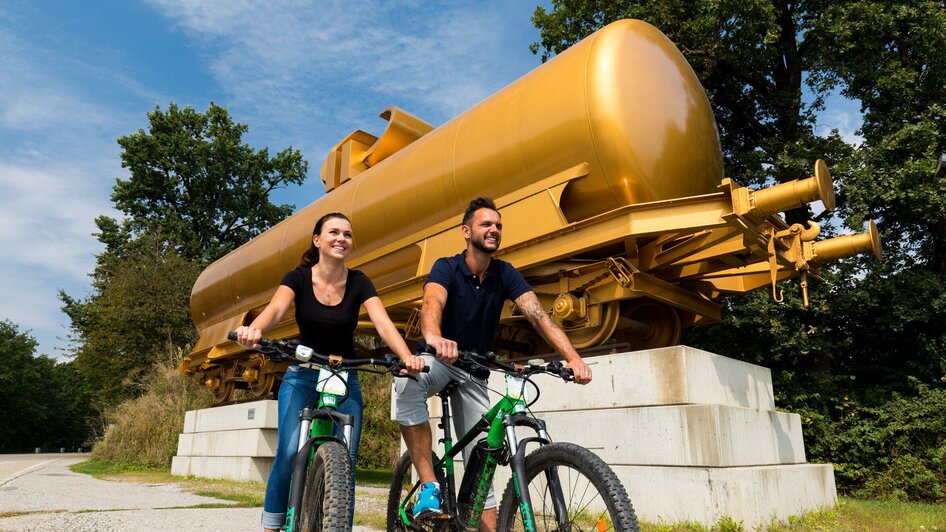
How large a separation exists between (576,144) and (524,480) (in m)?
3.80

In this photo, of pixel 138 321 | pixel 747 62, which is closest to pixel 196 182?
pixel 138 321

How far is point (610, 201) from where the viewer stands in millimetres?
5812

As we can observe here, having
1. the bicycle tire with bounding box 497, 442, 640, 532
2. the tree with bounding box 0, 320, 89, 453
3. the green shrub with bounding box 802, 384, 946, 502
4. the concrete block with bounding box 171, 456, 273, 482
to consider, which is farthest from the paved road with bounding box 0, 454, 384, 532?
the tree with bounding box 0, 320, 89, 453

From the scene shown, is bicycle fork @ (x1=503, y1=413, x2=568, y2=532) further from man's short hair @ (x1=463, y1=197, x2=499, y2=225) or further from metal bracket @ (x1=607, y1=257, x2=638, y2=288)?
metal bracket @ (x1=607, y1=257, x2=638, y2=288)

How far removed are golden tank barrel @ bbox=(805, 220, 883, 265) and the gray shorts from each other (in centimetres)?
358

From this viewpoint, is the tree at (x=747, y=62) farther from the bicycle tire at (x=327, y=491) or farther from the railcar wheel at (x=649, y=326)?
the bicycle tire at (x=327, y=491)

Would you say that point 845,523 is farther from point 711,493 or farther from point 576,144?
point 576,144

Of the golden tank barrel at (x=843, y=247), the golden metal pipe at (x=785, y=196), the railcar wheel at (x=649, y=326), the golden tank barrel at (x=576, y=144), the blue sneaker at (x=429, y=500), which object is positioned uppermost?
the golden tank barrel at (x=576, y=144)

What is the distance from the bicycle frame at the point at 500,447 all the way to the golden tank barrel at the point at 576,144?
3.22 meters

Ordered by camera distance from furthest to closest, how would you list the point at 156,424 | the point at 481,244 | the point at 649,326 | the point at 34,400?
the point at 34,400 < the point at 156,424 < the point at 649,326 < the point at 481,244

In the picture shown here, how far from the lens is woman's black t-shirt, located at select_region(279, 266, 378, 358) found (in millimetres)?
3117

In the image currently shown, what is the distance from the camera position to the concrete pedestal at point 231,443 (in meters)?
10.4

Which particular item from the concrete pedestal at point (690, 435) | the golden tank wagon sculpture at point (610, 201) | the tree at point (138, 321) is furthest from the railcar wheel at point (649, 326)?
the tree at point (138, 321)

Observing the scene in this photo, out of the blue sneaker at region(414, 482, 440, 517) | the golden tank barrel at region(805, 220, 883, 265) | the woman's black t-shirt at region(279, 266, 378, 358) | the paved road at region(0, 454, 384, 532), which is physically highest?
the golden tank barrel at region(805, 220, 883, 265)
